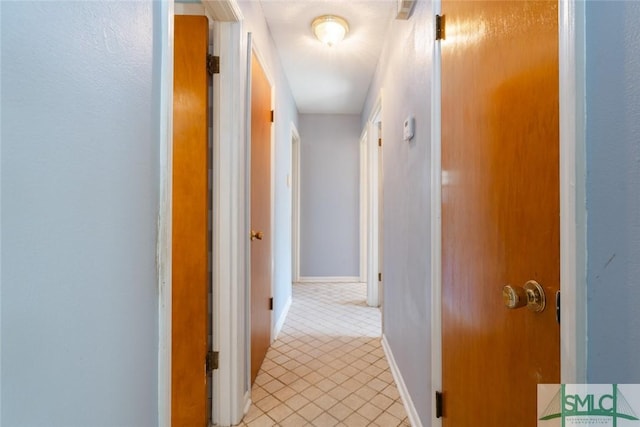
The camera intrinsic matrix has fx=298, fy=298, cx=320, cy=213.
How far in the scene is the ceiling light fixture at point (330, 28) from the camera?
82.7 inches

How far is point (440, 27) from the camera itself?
3.98 feet

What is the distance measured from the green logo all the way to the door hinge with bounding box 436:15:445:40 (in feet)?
4.02

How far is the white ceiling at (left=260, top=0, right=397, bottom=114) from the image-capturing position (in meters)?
2.01

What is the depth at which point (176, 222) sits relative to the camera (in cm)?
146

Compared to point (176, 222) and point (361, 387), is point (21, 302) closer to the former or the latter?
point (176, 222)

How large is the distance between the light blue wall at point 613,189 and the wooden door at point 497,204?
0.08m

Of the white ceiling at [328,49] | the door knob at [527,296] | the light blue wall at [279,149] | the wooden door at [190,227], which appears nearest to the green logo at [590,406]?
the door knob at [527,296]

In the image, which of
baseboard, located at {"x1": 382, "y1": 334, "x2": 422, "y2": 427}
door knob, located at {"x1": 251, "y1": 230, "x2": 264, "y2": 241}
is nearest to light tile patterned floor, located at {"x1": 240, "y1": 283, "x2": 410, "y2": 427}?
baseboard, located at {"x1": 382, "y1": 334, "x2": 422, "y2": 427}

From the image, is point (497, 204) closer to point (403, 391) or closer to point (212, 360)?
point (403, 391)

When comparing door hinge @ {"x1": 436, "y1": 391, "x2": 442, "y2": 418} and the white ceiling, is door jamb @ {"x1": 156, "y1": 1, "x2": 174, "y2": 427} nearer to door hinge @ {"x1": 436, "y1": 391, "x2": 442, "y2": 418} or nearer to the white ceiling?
door hinge @ {"x1": 436, "y1": 391, "x2": 442, "y2": 418}

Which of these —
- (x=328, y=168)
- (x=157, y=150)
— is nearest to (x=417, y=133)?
(x=157, y=150)

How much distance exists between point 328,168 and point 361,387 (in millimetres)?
3070

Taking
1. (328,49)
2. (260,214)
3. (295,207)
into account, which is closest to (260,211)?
(260,214)

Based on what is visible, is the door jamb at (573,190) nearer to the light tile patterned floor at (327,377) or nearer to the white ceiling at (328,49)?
the light tile patterned floor at (327,377)
